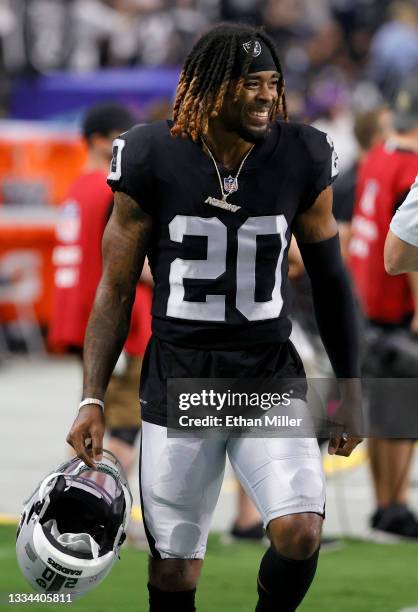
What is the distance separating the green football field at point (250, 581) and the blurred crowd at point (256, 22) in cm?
808

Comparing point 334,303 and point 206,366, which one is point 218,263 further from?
point 334,303

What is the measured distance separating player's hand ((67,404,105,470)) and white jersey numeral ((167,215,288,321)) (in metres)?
0.39

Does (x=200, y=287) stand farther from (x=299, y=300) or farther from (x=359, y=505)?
(x=359, y=505)

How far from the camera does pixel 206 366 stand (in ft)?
14.3

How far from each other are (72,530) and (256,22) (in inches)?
516

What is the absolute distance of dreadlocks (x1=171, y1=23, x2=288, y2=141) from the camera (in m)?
4.35

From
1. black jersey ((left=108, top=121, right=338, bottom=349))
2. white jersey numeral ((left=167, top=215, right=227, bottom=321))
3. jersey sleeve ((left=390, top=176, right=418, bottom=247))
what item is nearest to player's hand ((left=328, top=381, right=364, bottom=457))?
black jersey ((left=108, top=121, right=338, bottom=349))

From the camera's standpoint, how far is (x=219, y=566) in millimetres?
6562

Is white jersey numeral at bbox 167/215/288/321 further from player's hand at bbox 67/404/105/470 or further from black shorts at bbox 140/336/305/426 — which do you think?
player's hand at bbox 67/404/105/470

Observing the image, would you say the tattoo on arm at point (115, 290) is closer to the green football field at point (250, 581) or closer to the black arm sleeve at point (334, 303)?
the black arm sleeve at point (334, 303)

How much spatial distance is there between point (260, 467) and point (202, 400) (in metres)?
0.26

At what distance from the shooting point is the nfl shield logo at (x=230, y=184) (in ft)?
14.1

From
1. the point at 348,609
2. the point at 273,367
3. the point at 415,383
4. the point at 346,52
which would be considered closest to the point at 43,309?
the point at 415,383

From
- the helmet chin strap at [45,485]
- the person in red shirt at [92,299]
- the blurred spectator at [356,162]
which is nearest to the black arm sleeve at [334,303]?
the helmet chin strap at [45,485]
